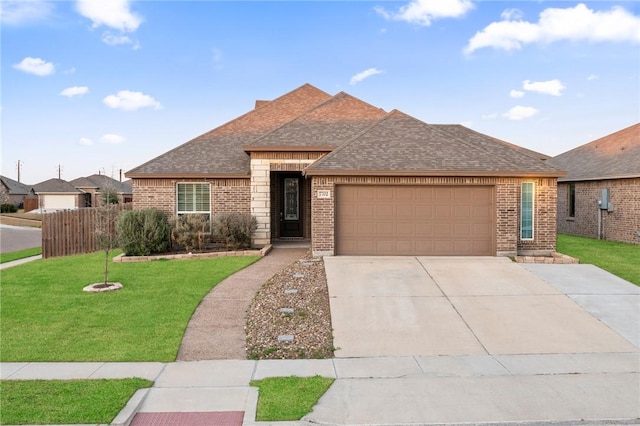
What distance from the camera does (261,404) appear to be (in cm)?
504

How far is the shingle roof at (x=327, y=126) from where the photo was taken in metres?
16.1

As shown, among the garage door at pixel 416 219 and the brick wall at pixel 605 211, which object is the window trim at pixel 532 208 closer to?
the garage door at pixel 416 219

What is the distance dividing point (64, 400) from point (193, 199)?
12.1m

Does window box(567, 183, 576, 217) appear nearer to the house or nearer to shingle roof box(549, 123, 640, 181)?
shingle roof box(549, 123, 640, 181)

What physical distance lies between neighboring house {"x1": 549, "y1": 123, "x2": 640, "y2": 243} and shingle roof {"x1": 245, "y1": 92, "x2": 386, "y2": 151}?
11.0m

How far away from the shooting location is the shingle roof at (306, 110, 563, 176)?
43.7 ft

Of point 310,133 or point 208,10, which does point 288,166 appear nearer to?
point 310,133

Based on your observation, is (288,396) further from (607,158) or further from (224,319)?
(607,158)

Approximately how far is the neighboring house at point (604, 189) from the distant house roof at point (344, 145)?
19.2 ft

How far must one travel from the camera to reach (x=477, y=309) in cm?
884

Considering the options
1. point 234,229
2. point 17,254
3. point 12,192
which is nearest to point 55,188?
point 12,192

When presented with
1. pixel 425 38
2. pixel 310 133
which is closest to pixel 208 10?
pixel 310 133

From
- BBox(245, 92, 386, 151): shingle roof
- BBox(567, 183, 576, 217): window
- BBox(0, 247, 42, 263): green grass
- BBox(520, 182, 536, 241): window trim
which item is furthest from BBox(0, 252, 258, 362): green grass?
BBox(567, 183, 576, 217): window

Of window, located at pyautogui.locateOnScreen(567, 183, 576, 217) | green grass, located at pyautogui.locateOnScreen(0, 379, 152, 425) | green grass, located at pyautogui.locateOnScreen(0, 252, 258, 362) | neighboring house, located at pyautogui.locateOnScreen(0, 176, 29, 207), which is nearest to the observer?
green grass, located at pyautogui.locateOnScreen(0, 379, 152, 425)
